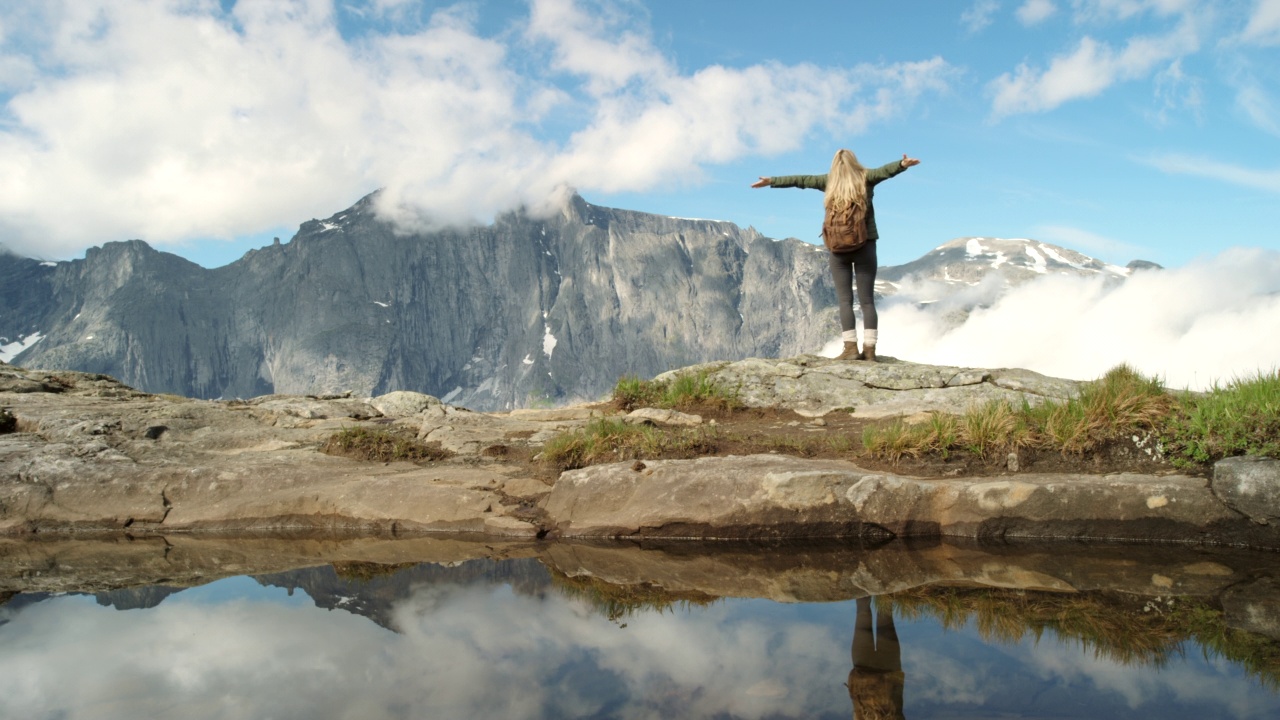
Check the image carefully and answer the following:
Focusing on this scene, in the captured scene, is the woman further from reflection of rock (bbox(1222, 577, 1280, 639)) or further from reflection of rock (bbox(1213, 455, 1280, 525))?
reflection of rock (bbox(1222, 577, 1280, 639))

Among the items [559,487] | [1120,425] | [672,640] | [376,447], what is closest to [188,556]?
[376,447]

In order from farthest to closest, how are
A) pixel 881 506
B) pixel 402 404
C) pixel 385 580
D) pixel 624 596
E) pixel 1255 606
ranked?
pixel 402 404 → pixel 881 506 → pixel 385 580 → pixel 624 596 → pixel 1255 606

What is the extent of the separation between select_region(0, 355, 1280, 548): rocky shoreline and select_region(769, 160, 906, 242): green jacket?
263 centimetres

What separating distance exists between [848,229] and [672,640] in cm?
1004

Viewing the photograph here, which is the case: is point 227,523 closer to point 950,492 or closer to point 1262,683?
point 950,492

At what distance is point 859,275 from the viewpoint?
14117 mm

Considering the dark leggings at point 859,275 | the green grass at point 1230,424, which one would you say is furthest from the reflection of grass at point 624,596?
the dark leggings at point 859,275

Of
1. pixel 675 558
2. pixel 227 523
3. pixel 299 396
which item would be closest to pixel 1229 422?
pixel 675 558

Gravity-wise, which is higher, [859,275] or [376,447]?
[859,275]

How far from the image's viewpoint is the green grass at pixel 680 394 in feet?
44.2

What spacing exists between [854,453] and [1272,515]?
410 centimetres

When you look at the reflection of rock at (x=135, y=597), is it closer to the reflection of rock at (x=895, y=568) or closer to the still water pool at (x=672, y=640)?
the still water pool at (x=672, y=640)

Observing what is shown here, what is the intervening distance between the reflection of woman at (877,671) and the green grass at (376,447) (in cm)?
778

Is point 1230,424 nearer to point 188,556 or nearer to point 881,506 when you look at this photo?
point 881,506
